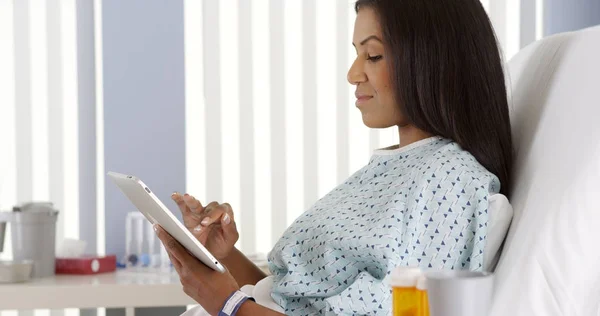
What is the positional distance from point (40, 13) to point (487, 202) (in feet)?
8.30

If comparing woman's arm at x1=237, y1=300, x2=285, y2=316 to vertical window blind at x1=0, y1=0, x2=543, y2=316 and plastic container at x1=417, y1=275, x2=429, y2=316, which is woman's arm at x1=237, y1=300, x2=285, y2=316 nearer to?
plastic container at x1=417, y1=275, x2=429, y2=316

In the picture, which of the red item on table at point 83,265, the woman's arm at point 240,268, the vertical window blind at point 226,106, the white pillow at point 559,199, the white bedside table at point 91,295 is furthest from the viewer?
the vertical window blind at point 226,106

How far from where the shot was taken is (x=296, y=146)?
3365 mm

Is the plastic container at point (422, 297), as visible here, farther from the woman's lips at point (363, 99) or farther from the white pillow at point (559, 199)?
the woman's lips at point (363, 99)

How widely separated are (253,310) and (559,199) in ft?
1.67

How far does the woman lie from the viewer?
1.19 m

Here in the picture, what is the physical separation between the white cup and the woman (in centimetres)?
42

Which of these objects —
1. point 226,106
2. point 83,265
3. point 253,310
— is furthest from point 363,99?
point 226,106

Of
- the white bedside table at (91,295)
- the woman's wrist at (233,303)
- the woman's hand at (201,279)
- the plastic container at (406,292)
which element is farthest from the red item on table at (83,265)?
the plastic container at (406,292)

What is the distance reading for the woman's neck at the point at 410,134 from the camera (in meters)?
1.40

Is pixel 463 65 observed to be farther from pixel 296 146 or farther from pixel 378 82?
pixel 296 146

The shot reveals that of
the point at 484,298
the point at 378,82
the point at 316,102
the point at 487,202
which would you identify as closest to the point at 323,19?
the point at 316,102

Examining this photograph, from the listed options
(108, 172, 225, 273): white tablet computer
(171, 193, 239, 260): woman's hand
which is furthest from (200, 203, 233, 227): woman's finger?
(108, 172, 225, 273): white tablet computer

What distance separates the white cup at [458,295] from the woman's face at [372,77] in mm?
671
